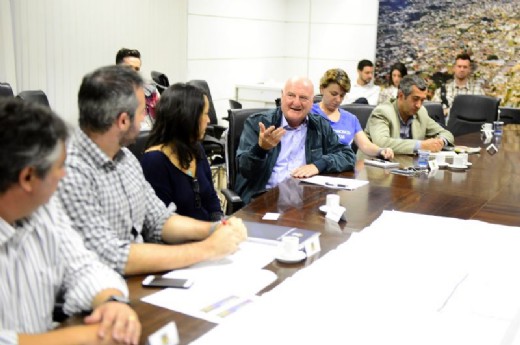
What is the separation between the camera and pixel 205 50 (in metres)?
6.82

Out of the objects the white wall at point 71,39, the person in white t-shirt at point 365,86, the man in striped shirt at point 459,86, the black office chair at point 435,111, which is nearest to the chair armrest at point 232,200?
the white wall at point 71,39

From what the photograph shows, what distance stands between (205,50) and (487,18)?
3.50 m

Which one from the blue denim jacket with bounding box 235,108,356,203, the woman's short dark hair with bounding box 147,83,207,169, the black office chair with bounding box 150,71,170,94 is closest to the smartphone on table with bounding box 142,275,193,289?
the woman's short dark hair with bounding box 147,83,207,169

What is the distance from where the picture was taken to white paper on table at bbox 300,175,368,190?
2.99m

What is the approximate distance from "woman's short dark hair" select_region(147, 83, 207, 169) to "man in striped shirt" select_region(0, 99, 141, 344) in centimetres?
107

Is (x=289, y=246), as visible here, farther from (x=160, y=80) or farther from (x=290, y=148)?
(x=160, y=80)

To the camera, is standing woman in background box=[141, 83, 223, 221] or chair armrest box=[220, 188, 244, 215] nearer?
standing woman in background box=[141, 83, 223, 221]

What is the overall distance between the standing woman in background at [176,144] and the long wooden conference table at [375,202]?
337 millimetres

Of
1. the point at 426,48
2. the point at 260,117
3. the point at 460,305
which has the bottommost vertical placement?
the point at 460,305

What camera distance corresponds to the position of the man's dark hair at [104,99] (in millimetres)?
1813

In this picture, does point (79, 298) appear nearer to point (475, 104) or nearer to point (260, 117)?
point (260, 117)

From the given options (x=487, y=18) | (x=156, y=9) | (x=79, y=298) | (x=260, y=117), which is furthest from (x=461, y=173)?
(x=487, y=18)

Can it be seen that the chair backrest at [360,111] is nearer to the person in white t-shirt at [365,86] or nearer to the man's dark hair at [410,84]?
the man's dark hair at [410,84]

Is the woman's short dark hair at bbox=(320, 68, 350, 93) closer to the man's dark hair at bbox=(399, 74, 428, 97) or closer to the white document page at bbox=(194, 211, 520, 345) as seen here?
the man's dark hair at bbox=(399, 74, 428, 97)
